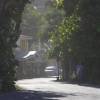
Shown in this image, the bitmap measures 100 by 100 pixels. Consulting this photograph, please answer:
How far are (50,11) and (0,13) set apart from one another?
28.8m

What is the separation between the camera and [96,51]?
4597 centimetres

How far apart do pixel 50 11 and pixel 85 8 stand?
14.2 meters

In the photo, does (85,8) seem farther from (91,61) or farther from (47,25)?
(47,25)

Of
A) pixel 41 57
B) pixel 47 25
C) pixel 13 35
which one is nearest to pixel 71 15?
pixel 47 25

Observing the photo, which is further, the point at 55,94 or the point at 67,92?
the point at 67,92

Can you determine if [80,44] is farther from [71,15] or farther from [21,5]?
[21,5]

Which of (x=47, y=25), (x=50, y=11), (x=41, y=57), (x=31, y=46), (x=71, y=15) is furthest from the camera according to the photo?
(x=31, y=46)

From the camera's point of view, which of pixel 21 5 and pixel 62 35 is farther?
pixel 62 35

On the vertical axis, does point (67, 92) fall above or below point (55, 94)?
below

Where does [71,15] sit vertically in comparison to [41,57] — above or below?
above

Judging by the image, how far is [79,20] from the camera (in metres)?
48.1

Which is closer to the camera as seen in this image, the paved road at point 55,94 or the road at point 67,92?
the paved road at point 55,94

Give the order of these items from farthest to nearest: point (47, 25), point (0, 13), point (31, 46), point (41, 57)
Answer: point (31, 46), point (41, 57), point (47, 25), point (0, 13)

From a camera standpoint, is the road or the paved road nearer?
the paved road
